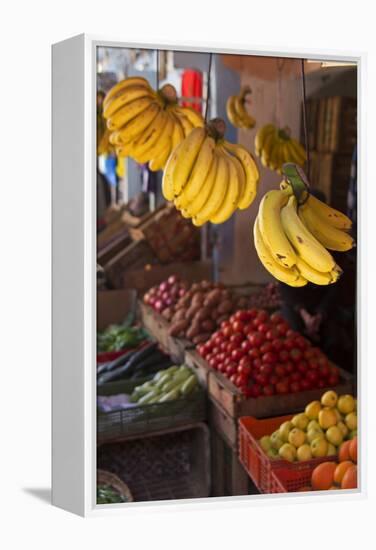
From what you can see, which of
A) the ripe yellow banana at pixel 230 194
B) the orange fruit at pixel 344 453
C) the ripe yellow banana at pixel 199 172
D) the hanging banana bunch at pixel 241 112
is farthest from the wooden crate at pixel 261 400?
the hanging banana bunch at pixel 241 112

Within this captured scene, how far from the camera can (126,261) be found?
6.32 metres

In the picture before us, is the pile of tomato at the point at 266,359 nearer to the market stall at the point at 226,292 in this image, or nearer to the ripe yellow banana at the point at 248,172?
the market stall at the point at 226,292

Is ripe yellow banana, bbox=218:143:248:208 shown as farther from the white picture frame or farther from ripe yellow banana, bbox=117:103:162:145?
ripe yellow banana, bbox=117:103:162:145

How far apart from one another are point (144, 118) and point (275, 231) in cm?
119

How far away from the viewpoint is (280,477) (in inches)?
141

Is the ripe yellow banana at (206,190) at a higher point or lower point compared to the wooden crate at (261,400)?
higher

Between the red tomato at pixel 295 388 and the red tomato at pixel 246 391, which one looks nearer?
the red tomato at pixel 246 391

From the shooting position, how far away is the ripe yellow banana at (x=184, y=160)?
3150mm

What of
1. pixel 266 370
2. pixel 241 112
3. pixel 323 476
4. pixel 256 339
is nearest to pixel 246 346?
pixel 256 339

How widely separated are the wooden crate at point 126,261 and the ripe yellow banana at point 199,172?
3.11 meters
